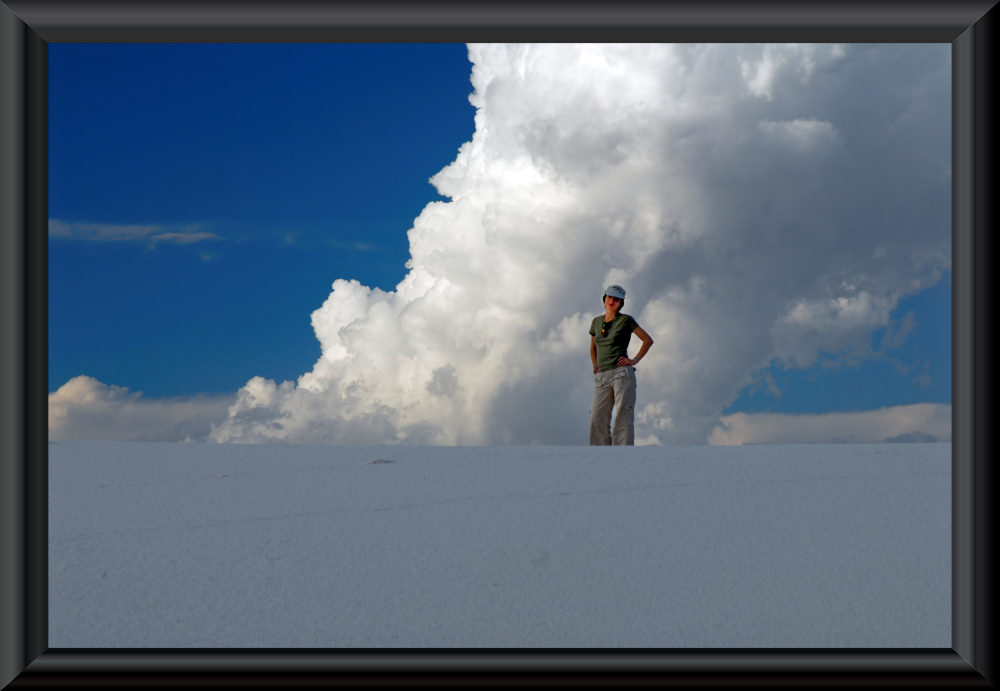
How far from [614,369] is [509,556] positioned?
370 cm

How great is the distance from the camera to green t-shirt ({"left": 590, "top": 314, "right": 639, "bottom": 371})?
635 cm

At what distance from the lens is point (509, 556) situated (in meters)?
2.84

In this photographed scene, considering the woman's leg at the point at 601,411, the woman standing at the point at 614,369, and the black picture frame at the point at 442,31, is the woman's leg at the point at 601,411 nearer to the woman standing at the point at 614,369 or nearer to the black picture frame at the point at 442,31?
the woman standing at the point at 614,369

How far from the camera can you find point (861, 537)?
3.12 meters

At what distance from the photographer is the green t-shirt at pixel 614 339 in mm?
6348

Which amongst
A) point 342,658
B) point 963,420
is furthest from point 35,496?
point 963,420

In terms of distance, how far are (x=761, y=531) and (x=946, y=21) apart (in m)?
2.01

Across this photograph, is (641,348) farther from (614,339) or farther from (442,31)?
(442,31)

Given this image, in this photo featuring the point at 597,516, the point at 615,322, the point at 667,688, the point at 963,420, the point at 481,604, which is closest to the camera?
the point at 667,688

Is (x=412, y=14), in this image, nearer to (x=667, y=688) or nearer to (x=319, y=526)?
(x=667, y=688)
